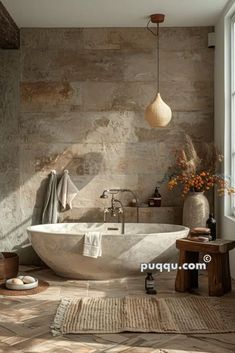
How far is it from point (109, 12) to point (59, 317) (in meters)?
3.17

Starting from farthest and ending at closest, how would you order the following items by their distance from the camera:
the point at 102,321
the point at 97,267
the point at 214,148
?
the point at 214,148 → the point at 97,267 → the point at 102,321

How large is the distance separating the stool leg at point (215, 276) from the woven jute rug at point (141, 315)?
111mm

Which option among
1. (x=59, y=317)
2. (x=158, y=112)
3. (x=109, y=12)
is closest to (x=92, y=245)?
(x=59, y=317)

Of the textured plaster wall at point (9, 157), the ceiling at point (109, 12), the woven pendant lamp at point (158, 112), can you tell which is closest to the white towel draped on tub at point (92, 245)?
the textured plaster wall at point (9, 157)

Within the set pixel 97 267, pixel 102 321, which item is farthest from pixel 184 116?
pixel 102 321

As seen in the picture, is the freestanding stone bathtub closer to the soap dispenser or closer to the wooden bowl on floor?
the wooden bowl on floor

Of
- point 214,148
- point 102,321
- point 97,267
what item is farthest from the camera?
point 214,148

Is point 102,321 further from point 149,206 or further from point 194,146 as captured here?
point 194,146

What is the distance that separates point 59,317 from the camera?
3590mm

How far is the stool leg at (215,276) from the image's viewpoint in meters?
4.21

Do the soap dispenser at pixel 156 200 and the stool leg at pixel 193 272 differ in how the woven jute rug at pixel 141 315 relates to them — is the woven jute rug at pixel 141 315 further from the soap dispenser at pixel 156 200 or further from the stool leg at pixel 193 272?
the soap dispenser at pixel 156 200

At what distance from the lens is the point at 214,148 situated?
5418 millimetres

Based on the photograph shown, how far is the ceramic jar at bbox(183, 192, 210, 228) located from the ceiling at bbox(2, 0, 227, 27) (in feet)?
6.27

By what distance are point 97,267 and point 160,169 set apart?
151cm
